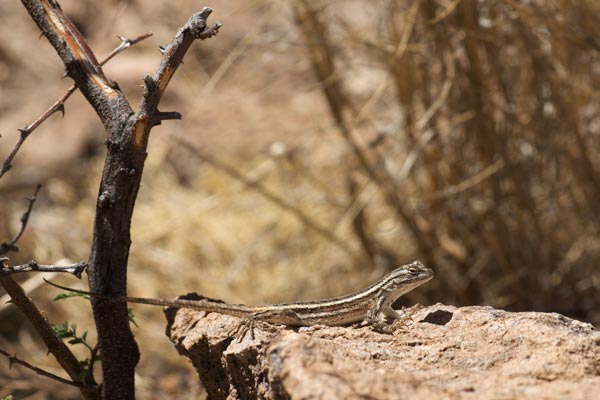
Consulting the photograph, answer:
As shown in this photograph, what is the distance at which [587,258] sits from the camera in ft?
22.7

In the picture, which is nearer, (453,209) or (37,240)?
(453,209)

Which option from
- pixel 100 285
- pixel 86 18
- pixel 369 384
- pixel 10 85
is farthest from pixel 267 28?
pixel 369 384

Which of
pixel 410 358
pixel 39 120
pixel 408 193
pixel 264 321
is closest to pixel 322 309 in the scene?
pixel 264 321

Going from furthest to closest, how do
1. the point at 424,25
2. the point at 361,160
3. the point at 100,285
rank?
the point at 361,160, the point at 424,25, the point at 100,285

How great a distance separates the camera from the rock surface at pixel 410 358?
2594 millimetres

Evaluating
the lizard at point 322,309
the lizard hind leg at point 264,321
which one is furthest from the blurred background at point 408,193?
the lizard hind leg at point 264,321

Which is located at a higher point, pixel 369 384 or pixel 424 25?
pixel 424 25

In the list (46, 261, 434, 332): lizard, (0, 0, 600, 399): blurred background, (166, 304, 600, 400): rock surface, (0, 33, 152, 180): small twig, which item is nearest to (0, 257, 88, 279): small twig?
(46, 261, 434, 332): lizard

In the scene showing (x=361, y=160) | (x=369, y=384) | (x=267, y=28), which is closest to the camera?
(x=369, y=384)

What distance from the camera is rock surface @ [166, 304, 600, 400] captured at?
2594mm

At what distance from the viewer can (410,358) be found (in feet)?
10.0

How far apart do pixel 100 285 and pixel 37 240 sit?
6041 mm

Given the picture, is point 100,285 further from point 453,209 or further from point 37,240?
point 37,240

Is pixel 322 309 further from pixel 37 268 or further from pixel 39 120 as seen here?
pixel 39 120
